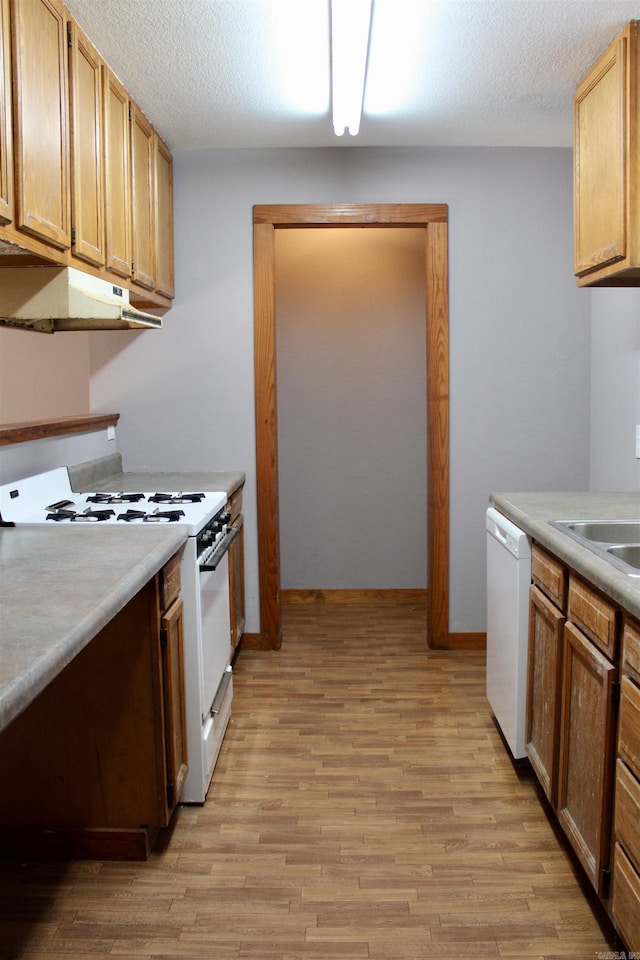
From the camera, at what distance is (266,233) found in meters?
3.90

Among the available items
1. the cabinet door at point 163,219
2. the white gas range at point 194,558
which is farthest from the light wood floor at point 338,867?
the cabinet door at point 163,219

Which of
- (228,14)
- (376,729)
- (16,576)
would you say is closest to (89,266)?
(228,14)

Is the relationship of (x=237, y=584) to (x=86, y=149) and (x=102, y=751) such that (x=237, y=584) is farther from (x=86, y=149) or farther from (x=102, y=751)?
(x=86, y=149)

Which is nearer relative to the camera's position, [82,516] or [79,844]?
[79,844]

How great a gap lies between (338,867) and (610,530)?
1.23 metres

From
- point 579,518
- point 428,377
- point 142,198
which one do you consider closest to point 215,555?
point 579,518

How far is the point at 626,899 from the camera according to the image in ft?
5.46

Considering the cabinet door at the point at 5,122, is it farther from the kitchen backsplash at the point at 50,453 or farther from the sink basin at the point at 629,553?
the sink basin at the point at 629,553

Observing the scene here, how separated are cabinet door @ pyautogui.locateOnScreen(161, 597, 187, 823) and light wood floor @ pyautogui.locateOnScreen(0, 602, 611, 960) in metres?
0.18

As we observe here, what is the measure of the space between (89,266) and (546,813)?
86.6 inches

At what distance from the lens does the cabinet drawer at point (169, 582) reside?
2211mm

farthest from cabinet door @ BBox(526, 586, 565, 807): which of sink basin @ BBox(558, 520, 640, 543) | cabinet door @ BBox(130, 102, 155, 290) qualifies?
cabinet door @ BBox(130, 102, 155, 290)

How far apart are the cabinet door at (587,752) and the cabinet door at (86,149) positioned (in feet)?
5.95

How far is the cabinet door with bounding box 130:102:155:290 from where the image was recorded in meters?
3.13
